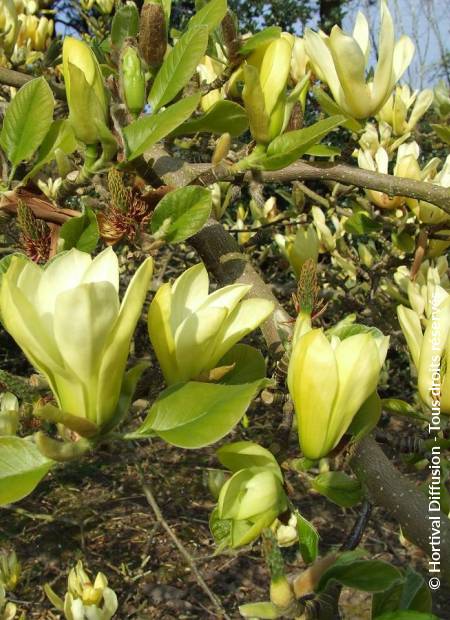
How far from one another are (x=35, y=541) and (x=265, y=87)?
2188 millimetres

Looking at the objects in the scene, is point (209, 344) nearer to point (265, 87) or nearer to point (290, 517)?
point (290, 517)

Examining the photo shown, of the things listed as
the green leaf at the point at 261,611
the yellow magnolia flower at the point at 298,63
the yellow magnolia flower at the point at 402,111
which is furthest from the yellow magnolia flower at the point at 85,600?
the yellow magnolia flower at the point at 402,111

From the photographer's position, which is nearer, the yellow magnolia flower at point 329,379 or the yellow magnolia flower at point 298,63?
the yellow magnolia flower at point 329,379

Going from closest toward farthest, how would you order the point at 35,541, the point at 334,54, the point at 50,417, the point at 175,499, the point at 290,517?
1. the point at 50,417
2. the point at 290,517
3. the point at 334,54
4. the point at 35,541
5. the point at 175,499

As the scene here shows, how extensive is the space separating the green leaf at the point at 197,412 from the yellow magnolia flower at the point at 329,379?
6 cm

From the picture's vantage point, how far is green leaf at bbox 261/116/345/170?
1.72 ft

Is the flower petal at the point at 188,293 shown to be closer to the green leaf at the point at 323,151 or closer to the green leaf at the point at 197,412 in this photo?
the green leaf at the point at 197,412

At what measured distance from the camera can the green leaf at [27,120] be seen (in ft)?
1.86

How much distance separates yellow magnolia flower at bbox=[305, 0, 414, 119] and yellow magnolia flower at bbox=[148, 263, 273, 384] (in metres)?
0.38

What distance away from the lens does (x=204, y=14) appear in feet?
2.02

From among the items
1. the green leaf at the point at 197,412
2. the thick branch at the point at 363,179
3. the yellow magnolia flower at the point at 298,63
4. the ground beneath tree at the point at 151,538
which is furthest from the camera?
the ground beneath tree at the point at 151,538

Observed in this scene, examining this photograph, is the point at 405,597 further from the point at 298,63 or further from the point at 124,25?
the point at 298,63

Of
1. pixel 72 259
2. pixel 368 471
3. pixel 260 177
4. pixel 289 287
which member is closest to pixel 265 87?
pixel 260 177

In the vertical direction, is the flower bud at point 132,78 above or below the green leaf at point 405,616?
above
